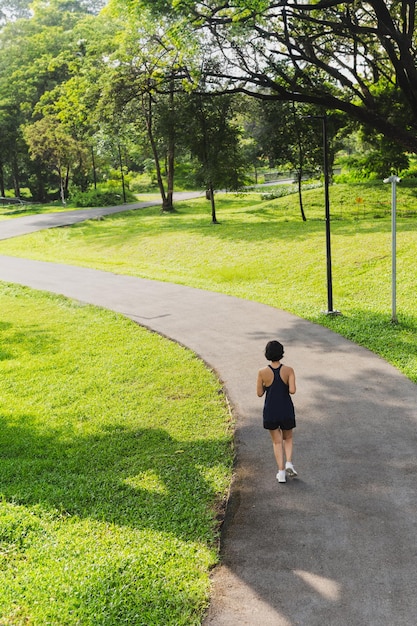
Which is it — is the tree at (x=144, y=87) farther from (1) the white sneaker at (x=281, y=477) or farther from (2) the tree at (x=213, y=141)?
(1) the white sneaker at (x=281, y=477)

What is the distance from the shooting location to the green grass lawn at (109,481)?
15.7 feet

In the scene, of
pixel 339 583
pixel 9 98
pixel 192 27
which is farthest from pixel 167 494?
pixel 9 98

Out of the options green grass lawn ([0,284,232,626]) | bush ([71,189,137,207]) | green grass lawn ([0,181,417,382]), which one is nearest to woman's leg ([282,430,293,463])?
green grass lawn ([0,284,232,626])

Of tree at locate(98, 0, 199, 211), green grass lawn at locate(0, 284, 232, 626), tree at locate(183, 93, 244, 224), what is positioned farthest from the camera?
tree at locate(183, 93, 244, 224)

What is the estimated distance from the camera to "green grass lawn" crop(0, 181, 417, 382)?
14.1 metres

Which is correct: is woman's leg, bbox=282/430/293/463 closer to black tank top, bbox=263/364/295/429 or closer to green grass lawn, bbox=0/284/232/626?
black tank top, bbox=263/364/295/429

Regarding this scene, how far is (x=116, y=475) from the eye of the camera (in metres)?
7.07

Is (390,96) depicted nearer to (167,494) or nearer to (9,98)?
(167,494)

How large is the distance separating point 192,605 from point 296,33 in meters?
19.5

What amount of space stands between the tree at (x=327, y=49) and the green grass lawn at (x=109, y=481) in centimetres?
937

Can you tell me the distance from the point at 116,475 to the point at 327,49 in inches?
766

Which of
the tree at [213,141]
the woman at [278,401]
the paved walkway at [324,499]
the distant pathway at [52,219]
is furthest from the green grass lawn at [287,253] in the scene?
the woman at [278,401]

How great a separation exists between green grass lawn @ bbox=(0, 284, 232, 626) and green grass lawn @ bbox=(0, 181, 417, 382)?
13.6 feet

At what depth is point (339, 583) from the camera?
4809 millimetres
